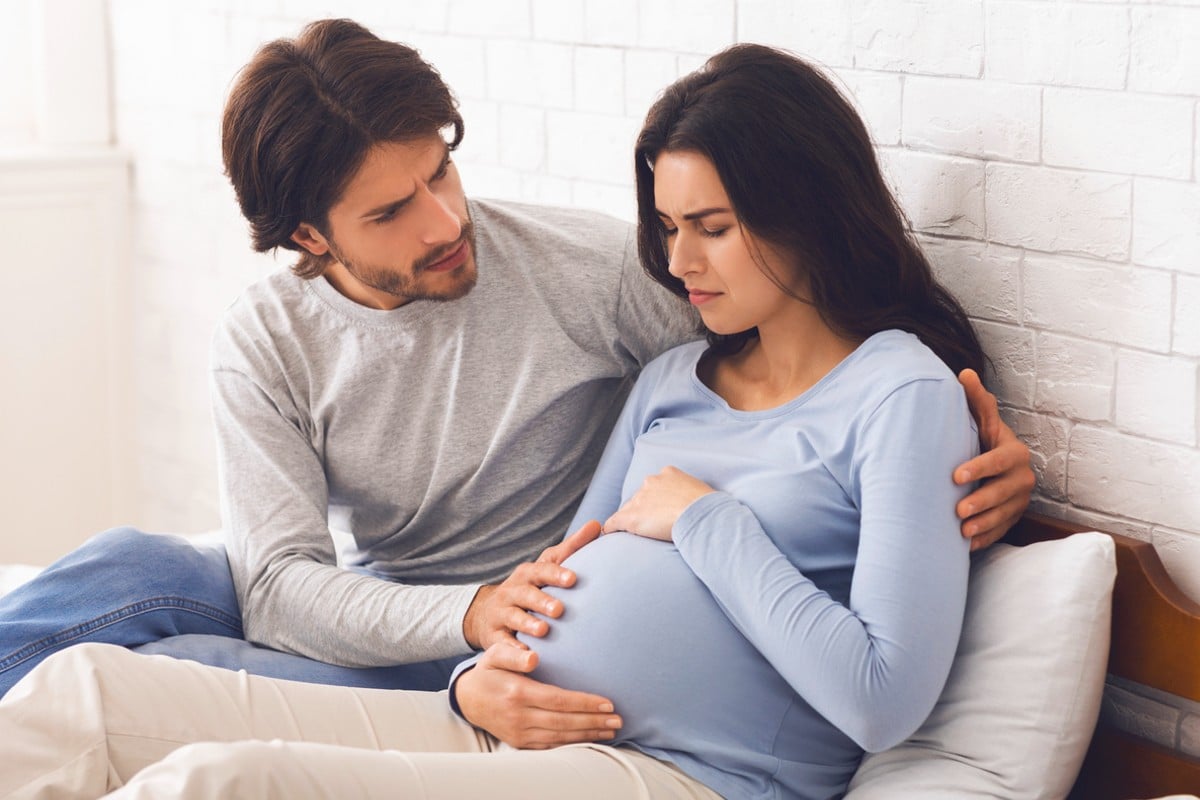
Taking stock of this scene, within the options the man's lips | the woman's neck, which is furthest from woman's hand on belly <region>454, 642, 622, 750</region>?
the man's lips

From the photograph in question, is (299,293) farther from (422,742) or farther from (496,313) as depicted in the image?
(422,742)

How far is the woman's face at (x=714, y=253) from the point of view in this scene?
5.14 ft

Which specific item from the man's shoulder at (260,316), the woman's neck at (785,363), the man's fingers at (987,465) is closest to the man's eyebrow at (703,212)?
the woman's neck at (785,363)

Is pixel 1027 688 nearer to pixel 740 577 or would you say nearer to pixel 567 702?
pixel 740 577

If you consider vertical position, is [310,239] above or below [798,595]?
above

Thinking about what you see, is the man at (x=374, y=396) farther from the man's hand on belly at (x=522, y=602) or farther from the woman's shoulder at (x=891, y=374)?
the woman's shoulder at (x=891, y=374)

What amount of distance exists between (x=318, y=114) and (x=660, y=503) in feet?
2.12

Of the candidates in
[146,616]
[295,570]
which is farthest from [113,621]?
[295,570]

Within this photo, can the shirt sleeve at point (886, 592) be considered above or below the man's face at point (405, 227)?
below

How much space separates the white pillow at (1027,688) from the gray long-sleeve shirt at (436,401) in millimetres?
607

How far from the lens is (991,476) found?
150 centimetres

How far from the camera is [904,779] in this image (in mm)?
1458

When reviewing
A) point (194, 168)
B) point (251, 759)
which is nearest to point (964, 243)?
point (251, 759)

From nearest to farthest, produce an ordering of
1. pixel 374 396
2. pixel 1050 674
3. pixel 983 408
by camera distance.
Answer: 1. pixel 1050 674
2. pixel 983 408
3. pixel 374 396
